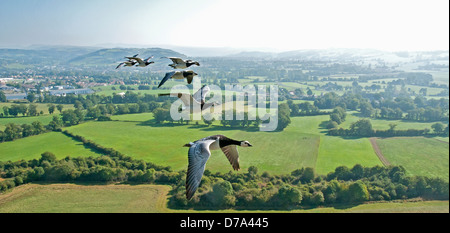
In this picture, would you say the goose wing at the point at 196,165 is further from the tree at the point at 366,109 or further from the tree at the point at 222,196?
the tree at the point at 366,109

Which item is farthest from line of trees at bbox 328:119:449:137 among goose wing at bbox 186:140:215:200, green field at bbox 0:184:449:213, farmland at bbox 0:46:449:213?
goose wing at bbox 186:140:215:200

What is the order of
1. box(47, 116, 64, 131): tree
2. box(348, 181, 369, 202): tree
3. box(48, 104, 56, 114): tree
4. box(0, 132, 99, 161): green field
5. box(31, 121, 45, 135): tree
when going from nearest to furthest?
box(348, 181, 369, 202): tree → box(0, 132, 99, 161): green field → box(31, 121, 45, 135): tree → box(47, 116, 64, 131): tree → box(48, 104, 56, 114): tree

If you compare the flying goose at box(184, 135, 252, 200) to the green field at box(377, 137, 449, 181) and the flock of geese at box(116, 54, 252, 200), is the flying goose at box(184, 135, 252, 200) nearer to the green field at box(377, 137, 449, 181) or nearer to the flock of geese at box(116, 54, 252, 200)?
the flock of geese at box(116, 54, 252, 200)

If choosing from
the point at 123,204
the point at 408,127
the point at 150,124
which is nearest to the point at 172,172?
the point at 123,204

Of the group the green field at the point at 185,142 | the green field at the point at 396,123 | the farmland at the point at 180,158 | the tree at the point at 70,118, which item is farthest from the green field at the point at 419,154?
the tree at the point at 70,118

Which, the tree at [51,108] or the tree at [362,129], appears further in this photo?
the tree at [362,129]

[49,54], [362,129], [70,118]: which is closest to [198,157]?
[70,118]

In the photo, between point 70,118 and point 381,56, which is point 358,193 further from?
point 381,56
